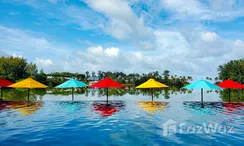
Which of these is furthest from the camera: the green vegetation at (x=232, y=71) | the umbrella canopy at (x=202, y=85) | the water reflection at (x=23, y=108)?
the green vegetation at (x=232, y=71)

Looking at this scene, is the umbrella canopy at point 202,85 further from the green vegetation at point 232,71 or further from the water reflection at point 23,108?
the green vegetation at point 232,71

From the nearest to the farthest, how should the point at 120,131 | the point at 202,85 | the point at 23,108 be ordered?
1. the point at 120,131
2. the point at 23,108
3. the point at 202,85

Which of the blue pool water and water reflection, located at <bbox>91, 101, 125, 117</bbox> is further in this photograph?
water reflection, located at <bbox>91, 101, 125, 117</bbox>

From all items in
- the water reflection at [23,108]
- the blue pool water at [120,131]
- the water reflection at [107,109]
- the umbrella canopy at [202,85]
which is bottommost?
the blue pool water at [120,131]

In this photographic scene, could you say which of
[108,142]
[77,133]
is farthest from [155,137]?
[77,133]

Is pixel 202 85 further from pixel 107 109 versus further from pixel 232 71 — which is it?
pixel 232 71

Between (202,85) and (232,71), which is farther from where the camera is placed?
(232,71)

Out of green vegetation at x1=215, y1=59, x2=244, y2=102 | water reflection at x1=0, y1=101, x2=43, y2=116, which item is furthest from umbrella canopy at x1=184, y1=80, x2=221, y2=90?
Result: green vegetation at x1=215, y1=59, x2=244, y2=102

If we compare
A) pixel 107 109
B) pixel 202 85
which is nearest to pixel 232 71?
pixel 202 85

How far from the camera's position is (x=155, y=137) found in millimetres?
7566

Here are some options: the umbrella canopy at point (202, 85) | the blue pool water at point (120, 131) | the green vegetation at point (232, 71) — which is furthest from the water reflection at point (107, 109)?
the green vegetation at point (232, 71)

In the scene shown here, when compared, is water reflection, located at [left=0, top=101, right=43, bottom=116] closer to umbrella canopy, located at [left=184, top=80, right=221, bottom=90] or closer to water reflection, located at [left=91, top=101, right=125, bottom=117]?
water reflection, located at [left=91, top=101, right=125, bottom=117]

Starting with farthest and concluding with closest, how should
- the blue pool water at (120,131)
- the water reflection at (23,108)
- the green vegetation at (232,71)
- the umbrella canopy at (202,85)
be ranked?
the green vegetation at (232,71), the umbrella canopy at (202,85), the water reflection at (23,108), the blue pool water at (120,131)

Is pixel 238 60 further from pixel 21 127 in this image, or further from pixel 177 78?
pixel 21 127
